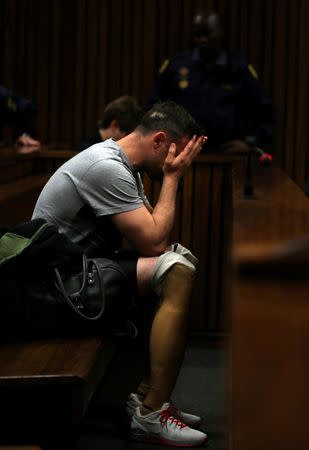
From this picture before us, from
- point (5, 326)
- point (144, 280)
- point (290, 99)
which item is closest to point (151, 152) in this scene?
point (144, 280)

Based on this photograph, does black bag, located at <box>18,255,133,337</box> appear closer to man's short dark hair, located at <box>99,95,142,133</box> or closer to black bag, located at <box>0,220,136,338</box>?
black bag, located at <box>0,220,136,338</box>

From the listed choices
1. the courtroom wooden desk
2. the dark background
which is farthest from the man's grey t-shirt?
the dark background

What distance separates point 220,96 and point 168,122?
2.60 metres

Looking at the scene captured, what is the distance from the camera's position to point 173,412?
2992 mm

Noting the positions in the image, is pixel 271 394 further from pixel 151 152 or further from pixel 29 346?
pixel 151 152

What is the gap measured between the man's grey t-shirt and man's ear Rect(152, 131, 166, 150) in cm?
15

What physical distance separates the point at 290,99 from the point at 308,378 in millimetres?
5709

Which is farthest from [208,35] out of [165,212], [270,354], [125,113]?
[270,354]

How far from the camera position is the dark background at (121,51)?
6754 millimetres

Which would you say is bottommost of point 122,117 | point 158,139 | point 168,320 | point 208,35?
point 168,320

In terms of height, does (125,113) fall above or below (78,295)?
above

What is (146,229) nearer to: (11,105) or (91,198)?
(91,198)

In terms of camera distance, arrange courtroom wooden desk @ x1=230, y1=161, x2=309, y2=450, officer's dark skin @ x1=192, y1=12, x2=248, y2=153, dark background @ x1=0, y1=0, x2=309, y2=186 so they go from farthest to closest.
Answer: dark background @ x1=0, y1=0, x2=309, y2=186, officer's dark skin @ x1=192, y1=12, x2=248, y2=153, courtroom wooden desk @ x1=230, y1=161, x2=309, y2=450

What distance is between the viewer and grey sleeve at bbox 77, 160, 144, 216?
2.96 meters
